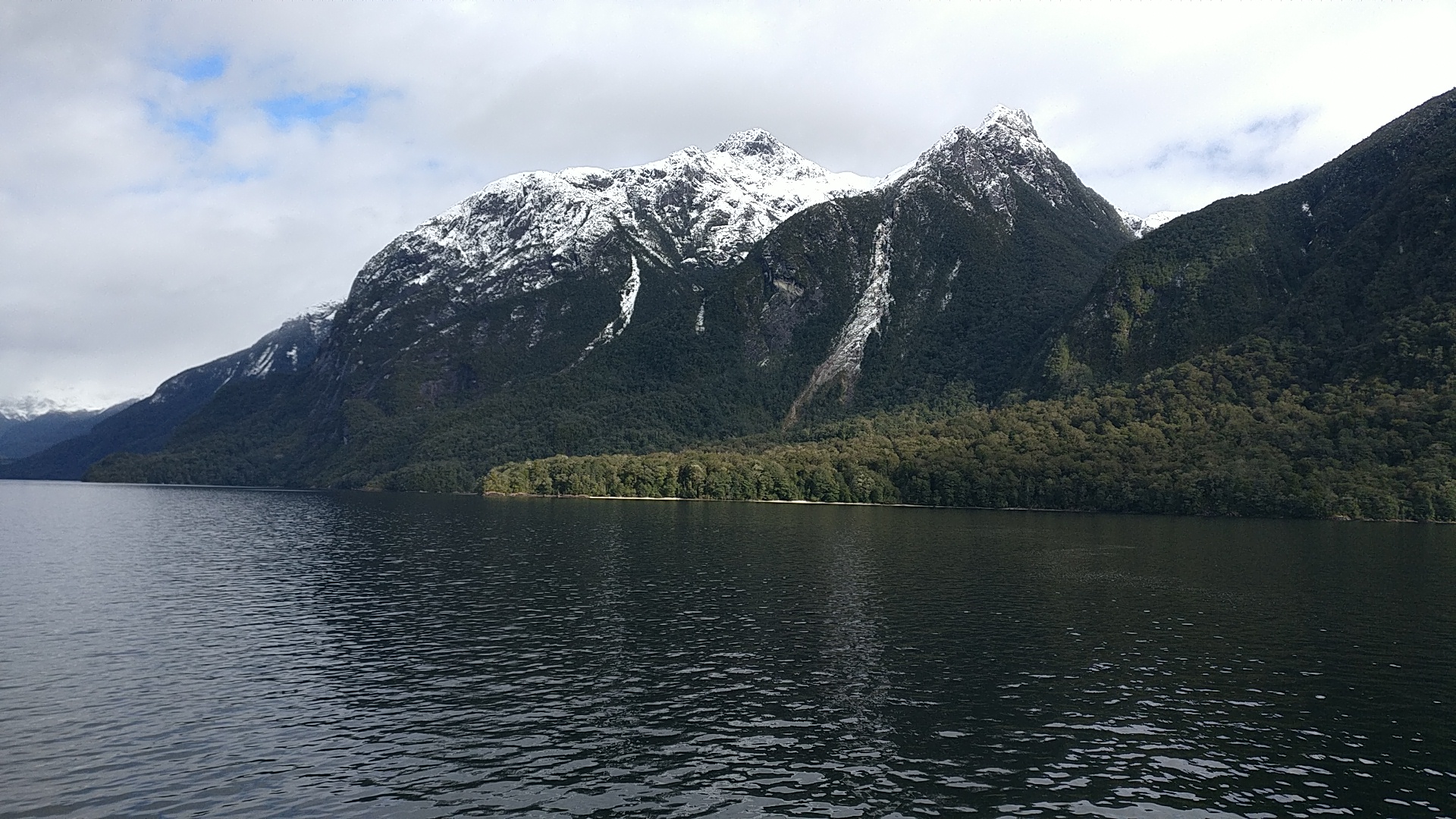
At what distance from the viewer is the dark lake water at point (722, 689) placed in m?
36.7

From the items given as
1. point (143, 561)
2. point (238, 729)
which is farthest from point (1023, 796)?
point (143, 561)

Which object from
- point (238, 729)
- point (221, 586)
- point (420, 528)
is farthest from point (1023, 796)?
point (420, 528)

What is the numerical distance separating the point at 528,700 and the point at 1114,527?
154761 mm

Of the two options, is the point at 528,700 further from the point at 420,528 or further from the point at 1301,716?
the point at 420,528

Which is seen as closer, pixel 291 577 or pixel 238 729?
pixel 238 729

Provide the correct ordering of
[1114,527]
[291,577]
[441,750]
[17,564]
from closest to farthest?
[441,750]
[291,577]
[17,564]
[1114,527]

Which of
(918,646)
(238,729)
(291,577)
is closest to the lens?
(238,729)

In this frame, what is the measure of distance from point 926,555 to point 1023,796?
3357 inches

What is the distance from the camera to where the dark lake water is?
3666cm

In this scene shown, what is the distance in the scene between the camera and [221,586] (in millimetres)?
88750

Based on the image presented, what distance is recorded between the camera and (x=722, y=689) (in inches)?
2041

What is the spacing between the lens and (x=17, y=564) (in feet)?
338

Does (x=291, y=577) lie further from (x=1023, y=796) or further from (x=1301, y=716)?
(x=1301, y=716)

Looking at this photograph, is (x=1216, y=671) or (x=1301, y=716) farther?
(x=1216, y=671)
